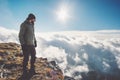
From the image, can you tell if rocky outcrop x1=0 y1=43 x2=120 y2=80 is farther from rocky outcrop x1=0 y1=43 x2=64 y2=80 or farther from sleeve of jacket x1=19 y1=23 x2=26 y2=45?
sleeve of jacket x1=19 y1=23 x2=26 y2=45

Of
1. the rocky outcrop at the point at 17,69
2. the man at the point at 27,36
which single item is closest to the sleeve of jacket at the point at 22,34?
the man at the point at 27,36

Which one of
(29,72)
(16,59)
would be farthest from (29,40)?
(16,59)

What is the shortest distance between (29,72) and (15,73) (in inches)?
38.3

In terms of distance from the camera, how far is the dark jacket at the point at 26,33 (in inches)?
480

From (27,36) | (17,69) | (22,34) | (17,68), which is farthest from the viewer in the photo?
(17,68)

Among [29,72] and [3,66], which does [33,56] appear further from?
[3,66]

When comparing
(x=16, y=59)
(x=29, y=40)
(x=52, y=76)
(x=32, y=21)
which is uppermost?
(x=32, y=21)

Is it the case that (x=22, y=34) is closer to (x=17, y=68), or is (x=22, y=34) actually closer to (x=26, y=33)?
(x=26, y=33)

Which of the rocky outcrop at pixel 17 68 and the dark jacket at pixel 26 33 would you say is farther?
the rocky outcrop at pixel 17 68

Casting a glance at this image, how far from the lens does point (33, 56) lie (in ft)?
42.4

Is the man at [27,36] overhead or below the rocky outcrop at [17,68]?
overhead

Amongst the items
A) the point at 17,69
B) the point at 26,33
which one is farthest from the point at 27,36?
the point at 17,69

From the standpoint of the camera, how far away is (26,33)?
12.5m

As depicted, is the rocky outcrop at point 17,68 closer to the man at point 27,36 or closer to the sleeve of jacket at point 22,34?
the man at point 27,36
